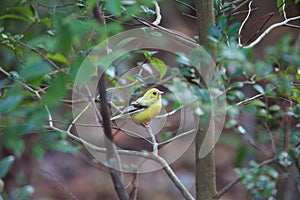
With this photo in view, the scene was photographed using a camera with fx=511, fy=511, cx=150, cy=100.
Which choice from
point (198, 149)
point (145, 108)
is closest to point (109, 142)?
point (145, 108)

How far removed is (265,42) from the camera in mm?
3387

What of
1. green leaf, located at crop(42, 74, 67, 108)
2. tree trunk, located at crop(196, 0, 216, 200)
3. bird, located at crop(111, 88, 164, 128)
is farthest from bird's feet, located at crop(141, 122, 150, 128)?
green leaf, located at crop(42, 74, 67, 108)

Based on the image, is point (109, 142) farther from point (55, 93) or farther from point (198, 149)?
point (198, 149)

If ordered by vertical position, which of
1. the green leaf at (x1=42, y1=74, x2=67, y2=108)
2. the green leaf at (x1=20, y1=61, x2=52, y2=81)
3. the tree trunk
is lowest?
the tree trunk

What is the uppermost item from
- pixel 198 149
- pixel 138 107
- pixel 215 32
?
pixel 215 32

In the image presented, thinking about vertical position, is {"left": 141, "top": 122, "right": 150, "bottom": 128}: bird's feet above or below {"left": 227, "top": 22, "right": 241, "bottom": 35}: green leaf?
below

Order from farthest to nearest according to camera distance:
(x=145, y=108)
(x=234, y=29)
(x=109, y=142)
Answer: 1. (x=234, y=29)
2. (x=145, y=108)
3. (x=109, y=142)

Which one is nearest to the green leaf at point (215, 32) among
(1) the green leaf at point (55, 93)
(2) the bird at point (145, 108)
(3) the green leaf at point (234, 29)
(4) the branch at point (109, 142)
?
(3) the green leaf at point (234, 29)

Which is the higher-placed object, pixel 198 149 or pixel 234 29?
pixel 234 29

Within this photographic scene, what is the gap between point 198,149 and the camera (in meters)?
0.97

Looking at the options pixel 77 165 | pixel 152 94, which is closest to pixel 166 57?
pixel 77 165

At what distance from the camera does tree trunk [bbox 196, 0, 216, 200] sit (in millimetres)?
941

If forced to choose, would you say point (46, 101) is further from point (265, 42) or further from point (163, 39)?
point (265, 42)

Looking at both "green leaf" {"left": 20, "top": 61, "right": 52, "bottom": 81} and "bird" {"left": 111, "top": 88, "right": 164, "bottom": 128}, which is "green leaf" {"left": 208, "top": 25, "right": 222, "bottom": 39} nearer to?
"bird" {"left": 111, "top": 88, "right": 164, "bottom": 128}
